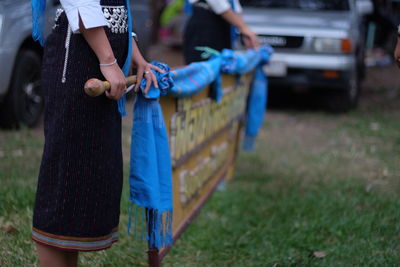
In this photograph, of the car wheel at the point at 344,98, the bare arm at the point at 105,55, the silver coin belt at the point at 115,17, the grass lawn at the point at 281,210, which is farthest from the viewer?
the car wheel at the point at 344,98

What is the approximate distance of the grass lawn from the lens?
126 inches

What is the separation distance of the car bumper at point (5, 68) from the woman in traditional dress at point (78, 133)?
10.4ft

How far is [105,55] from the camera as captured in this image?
6.38 feet

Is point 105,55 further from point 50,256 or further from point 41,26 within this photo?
point 50,256

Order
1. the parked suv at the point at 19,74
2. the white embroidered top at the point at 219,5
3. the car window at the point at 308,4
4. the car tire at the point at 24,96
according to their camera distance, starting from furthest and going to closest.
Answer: the car window at the point at 308,4 → the car tire at the point at 24,96 → the parked suv at the point at 19,74 → the white embroidered top at the point at 219,5

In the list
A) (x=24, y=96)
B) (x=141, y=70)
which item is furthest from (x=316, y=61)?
(x=141, y=70)

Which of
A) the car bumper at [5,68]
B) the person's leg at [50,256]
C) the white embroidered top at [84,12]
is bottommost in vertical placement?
the car bumper at [5,68]

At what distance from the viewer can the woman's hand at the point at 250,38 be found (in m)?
4.13

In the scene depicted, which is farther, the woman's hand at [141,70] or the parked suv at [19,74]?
the parked suv at [19,74]

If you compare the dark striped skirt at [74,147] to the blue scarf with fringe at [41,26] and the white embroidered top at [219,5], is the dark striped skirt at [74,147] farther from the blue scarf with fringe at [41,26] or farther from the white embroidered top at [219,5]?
the white embroidered top at [219,5]

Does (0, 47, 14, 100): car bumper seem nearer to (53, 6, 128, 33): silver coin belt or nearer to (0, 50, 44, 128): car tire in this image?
(0, 50, 44, 128): car tire

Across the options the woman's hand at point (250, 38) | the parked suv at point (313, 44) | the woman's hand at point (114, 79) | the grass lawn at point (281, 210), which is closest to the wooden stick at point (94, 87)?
the woman's hand at point (114, 79)

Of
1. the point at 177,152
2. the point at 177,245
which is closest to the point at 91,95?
the point at 177,152

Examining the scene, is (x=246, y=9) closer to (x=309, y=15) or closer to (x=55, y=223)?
(x=309, y=15)
